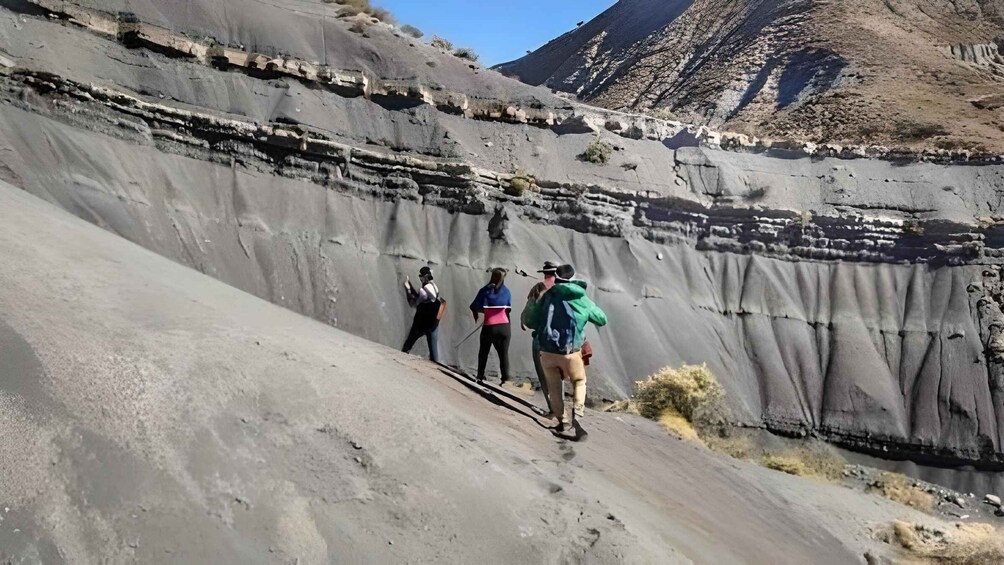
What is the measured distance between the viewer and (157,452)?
4160mm

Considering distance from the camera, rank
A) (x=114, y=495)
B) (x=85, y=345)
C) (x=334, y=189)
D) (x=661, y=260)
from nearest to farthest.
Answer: (x=114, y=495), (x=85, y=345), (x=334, y=189), (x=661, y=260)

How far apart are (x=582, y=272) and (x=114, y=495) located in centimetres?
2055

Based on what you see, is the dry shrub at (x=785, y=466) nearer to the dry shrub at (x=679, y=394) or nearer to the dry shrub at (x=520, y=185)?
the dry shrub at (x=679, y=394)

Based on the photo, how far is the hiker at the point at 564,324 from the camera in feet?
25.0

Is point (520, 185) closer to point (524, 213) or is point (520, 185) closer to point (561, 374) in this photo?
point (524, 213)

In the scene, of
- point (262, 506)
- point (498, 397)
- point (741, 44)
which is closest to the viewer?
point (262, 506)

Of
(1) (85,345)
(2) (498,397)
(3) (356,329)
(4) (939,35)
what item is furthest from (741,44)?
(1) (85,345)

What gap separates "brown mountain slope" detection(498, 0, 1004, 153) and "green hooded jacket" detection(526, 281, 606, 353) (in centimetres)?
2694

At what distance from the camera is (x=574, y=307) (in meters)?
7.66

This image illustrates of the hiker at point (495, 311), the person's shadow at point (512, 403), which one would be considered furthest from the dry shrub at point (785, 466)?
the hiker at point (495, 311)

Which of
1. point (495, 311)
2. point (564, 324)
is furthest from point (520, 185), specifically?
point (564, 324)

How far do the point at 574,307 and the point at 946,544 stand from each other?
6.54 meters

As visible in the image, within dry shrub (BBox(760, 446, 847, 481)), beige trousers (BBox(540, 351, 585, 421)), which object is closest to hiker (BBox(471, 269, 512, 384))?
beige trousers (BBox(540, 351, 585, 421))

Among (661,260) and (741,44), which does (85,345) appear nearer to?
(661,260)
